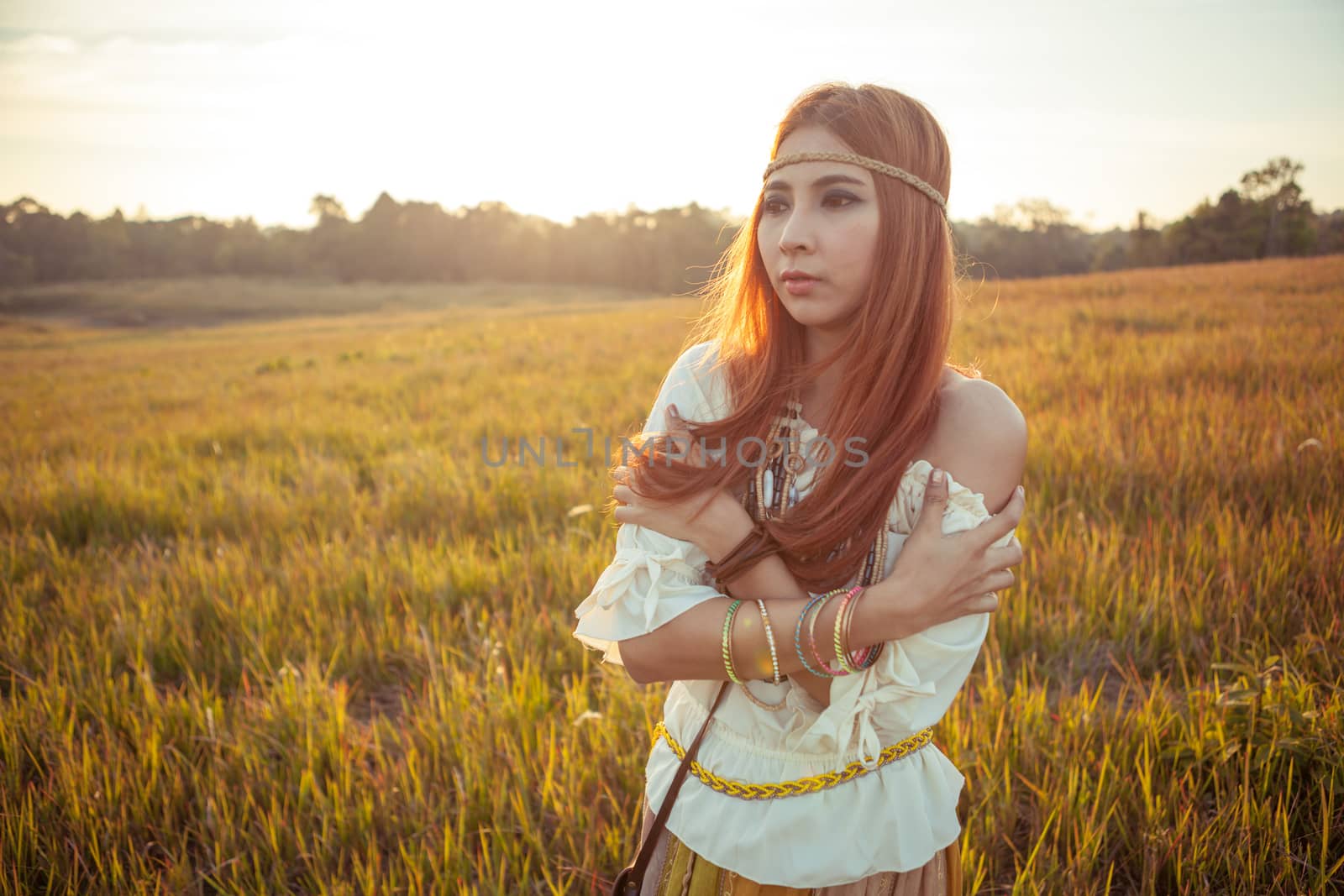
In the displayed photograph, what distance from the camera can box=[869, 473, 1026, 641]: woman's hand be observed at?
1.14m

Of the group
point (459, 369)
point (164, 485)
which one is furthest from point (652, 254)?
point (164, 485)

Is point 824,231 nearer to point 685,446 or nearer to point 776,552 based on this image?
point 685,446

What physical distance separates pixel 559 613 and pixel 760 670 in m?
1.89

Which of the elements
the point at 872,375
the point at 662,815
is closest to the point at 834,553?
the point at 872,375

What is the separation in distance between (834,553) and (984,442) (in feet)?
1.16

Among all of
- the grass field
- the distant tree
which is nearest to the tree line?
the distant tree

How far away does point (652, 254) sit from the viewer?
55.4 meters

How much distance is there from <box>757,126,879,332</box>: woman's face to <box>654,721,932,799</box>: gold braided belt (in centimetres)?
85

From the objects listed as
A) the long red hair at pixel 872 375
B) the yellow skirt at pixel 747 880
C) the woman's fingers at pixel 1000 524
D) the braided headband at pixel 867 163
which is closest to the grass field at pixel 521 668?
the yellow skirt at pixel 747 880

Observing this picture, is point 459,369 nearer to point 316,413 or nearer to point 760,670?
point 316,413

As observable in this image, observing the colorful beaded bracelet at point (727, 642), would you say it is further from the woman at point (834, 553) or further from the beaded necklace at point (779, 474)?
the beaded necklace at point (779, 474)

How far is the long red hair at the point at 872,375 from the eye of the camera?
49.4 inches

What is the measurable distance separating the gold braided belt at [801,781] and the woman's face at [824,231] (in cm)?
85

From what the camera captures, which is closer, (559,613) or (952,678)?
(952,678)
